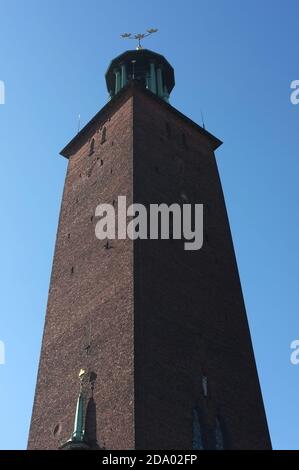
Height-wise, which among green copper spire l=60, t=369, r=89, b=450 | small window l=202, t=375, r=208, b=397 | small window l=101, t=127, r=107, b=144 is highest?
small window l=101, t=127, r=107, b=144

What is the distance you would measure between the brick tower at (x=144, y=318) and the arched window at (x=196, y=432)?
0.03 m

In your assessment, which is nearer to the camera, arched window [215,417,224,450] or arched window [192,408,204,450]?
arched window [192,408,204,450]

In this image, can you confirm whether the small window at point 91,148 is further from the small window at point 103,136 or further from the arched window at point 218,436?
the arched window at point 218,436

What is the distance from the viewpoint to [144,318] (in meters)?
14.5

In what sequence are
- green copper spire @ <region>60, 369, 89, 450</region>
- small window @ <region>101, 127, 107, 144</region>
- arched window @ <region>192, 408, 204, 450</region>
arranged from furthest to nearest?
small window @ <region>101, 127, 107, 144</region>, arched window @ <region>192, 408, 204, 450</region>, green copper spire @ <region>60, 369, 89, 450</region>

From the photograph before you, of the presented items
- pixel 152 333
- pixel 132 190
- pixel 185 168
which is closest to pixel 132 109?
pixel 185 168

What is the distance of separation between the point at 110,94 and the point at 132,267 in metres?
11.7

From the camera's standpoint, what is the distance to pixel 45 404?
15695 millimetres

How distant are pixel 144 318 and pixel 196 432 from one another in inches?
108

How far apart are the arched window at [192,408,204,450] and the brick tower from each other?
3cm

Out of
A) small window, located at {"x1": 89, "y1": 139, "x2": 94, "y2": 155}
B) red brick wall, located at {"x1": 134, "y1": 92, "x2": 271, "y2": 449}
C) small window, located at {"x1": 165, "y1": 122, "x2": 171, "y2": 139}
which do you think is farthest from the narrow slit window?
small window, located at {"x1": 165, "y1": 122, "x2": 171, "y2": 139}

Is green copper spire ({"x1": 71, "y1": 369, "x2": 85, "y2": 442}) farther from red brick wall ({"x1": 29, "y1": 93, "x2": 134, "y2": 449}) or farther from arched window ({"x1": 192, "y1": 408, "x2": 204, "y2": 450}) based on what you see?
arched window ({"x1": 192, "y1": 408, "x2": 204, "y2": 450})

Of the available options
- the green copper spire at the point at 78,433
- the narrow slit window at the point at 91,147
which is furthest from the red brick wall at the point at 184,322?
the narrow slit window at the point at 91,147

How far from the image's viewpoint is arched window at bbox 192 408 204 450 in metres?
13.8
